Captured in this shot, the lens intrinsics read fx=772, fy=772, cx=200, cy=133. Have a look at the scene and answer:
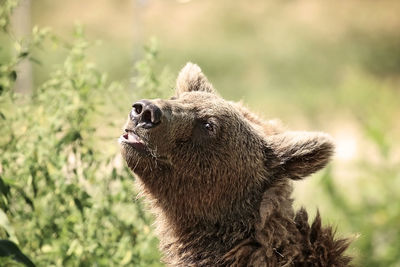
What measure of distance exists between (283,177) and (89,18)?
17.1m

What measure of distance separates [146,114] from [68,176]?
1199mm

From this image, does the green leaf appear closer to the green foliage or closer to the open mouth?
the open mouth

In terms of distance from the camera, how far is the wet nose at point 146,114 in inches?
153

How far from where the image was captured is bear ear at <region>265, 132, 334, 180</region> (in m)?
4.17

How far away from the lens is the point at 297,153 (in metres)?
4.21

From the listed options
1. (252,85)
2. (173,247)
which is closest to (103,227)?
(173,247)

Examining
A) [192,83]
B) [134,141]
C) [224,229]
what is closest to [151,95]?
[192,83]

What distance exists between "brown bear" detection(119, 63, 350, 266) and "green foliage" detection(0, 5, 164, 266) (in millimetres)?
555

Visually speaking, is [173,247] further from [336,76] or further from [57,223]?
[336,76]

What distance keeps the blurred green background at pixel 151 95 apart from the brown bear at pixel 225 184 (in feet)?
1.00

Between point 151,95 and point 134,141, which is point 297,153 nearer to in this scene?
point 134,141

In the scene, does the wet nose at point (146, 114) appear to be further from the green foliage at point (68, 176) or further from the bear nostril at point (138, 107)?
the green foliage at point (68, 176)

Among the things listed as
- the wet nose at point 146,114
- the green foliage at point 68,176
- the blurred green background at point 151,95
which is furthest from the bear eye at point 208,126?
the green foliage at point 68,176

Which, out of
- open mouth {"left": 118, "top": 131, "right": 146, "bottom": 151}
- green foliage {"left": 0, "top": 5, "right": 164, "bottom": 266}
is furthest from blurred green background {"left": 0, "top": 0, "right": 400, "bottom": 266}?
open mouth {"left": 118, "top": 131, "right": 146, "bottom": 151}
